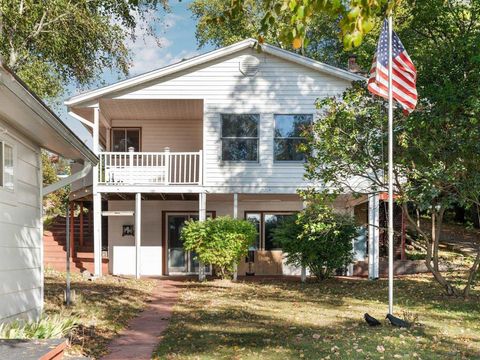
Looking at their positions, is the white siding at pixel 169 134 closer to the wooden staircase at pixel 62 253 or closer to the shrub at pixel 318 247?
the wooden staircase at pixel 62 253

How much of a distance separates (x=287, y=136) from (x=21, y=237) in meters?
10.5

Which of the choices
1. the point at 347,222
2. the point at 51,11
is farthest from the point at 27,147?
the point at 51,11

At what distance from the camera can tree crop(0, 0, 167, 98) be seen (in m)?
15.1

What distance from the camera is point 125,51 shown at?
1798 cm

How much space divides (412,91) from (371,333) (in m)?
4.39

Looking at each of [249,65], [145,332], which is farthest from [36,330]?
[249,65]

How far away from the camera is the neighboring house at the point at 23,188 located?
6512 millimetres

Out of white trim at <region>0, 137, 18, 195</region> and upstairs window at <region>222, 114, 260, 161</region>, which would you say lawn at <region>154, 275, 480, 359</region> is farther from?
upstairs window at <region>222, 114, 260, 161</region>

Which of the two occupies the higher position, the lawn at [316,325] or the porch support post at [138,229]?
the porch support post at [138,229]

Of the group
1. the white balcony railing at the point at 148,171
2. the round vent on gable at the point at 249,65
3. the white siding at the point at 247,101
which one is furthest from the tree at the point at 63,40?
the round vent on gable at the point at 249,65

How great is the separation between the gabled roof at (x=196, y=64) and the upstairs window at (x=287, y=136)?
159 cm

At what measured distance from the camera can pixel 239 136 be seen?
17.1 metres

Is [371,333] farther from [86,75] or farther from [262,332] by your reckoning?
[86,75]

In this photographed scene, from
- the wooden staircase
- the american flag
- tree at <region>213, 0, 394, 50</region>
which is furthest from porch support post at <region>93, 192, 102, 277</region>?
tree at <region>213, 0, 394, 50</region>
